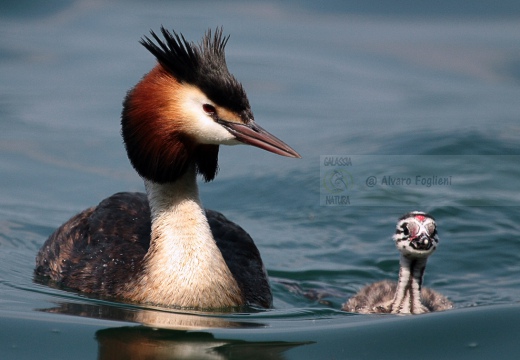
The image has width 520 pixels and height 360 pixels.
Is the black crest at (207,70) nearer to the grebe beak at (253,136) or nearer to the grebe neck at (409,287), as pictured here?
the grebe beak at (253,136)

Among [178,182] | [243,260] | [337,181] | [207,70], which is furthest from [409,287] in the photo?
[337,181]

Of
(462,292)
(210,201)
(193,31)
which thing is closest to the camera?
(462,292)

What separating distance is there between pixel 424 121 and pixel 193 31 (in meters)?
3.90

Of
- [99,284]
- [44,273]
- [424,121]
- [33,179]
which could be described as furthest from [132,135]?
[424,121]

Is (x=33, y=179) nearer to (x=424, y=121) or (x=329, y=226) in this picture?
(x=329, y=226)

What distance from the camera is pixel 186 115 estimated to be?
765cm

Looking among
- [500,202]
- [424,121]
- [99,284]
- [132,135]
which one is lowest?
[99,284]

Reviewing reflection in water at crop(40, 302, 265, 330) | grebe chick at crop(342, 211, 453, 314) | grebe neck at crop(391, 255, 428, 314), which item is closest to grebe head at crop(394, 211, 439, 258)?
grebe chick at crop(342, 211, 453, 314)

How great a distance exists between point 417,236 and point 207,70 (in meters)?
2.20

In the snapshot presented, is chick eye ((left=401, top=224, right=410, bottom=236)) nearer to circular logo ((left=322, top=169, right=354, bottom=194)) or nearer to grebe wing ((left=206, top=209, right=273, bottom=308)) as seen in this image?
grebe wing ((left=206, top=209, right=273, bottom=308))

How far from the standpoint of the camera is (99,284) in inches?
328

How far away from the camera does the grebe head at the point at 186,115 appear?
298 inches

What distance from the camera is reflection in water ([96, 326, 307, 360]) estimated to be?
6.50 m

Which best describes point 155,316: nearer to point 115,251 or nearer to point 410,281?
point 115,251
